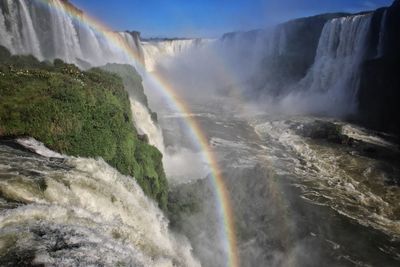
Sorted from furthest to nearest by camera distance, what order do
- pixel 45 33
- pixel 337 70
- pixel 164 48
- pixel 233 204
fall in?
1. pixel 164 48
2. pixel 337 70
3. pixel 45 33
4. pixel 233 204

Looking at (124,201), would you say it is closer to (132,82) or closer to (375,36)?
(132,82)

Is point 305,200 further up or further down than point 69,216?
further down

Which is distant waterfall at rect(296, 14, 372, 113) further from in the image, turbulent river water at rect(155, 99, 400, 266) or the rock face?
turbulent river water at rect(155, 99, 400, 266)

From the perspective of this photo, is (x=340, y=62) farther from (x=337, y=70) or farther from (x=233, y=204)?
(x=233, y=204)

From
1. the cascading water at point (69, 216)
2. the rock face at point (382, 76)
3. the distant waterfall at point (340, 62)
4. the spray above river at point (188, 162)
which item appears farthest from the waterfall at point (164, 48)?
the cascading water at point (69, 216)

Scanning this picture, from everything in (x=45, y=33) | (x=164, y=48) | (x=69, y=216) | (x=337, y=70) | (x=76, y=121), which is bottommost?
(x=337, y=70)

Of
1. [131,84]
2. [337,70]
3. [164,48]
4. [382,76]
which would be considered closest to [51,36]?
[131,84]

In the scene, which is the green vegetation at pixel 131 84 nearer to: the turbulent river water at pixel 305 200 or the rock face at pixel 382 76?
the turbulent river water at pixel 305 200

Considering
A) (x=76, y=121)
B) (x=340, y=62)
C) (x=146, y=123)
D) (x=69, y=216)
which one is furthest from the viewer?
(x=340, y=62)
